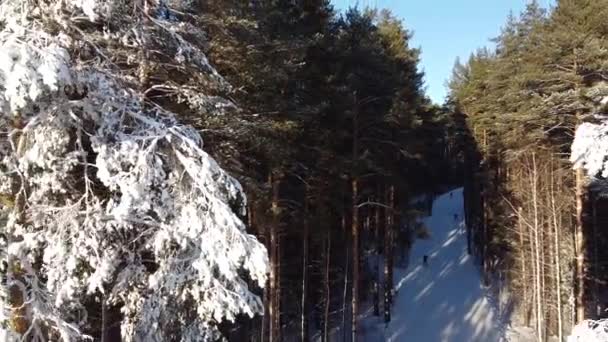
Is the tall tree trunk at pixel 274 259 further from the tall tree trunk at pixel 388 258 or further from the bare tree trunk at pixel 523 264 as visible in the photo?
the bare tree trunk at pixel 523 264

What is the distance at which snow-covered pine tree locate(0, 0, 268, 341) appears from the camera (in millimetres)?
4938

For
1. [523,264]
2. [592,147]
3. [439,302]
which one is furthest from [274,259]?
[439,302]

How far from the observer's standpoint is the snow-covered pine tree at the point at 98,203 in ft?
16.2

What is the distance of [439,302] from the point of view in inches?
993

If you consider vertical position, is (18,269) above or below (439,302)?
above

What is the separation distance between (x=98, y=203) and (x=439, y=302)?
22.1m

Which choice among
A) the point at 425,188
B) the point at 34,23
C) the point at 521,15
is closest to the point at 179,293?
the point at 34,23

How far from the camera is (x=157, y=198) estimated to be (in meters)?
5.51

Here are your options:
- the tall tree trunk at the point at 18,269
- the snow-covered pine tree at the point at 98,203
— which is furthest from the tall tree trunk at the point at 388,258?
the tall tree trunk at the point at 18,269

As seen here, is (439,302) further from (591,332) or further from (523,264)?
(591,332)

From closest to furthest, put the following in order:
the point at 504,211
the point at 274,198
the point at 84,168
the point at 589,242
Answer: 1. the point at 84,168
2. the point at 274,198
3. the point at 589,242
4. the point at 504,211

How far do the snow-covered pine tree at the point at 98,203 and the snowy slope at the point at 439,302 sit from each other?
16.5 meters

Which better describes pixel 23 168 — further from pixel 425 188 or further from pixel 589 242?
pixel 425 188

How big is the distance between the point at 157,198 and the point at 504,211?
2051 cm
